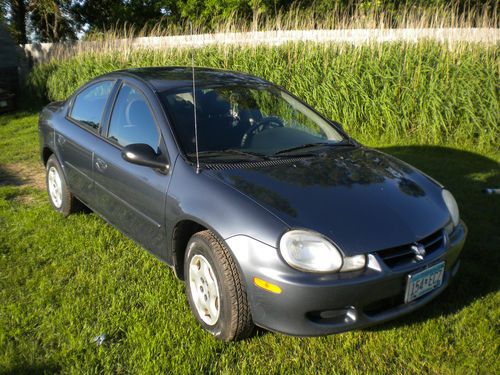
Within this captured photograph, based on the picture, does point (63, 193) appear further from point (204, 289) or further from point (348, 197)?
point (348, 197)

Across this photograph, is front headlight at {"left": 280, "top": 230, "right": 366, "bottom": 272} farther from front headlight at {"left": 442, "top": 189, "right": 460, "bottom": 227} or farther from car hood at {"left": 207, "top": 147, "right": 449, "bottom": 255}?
front headlight at {"left": 442, "top": 189, "right": 460, "bottom": 227}

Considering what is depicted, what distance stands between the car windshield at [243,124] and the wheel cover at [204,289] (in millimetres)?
739

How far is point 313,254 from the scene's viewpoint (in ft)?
7.80

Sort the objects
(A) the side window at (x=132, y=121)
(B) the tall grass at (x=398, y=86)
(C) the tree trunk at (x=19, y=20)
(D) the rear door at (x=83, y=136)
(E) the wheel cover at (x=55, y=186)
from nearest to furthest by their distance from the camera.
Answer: (A) the side window at (x=132, y=121), (D) the rear door at (x=83, y=136), (E) the wheel cover at (x=55, y=186), (B) the tall grass at (x=398, y=86), (C) the tree trunk at (x=19, y=20)

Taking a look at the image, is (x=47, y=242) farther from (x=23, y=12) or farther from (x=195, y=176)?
(x=23, y=12)

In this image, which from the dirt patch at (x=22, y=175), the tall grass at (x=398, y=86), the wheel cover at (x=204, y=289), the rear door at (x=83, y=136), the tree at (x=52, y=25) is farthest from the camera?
the tree at (x=52, y=25)

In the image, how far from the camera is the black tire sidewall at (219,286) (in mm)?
2551

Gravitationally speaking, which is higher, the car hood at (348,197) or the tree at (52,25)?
the tree at (52,25)

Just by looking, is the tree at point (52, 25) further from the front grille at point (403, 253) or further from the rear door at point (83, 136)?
the front grille at point (403, 253)

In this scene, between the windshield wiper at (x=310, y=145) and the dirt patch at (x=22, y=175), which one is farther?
the dirt patch at (x=22, y=175)

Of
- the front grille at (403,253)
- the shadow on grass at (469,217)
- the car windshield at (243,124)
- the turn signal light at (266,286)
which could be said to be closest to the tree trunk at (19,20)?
the shadow on grass at (469,217)

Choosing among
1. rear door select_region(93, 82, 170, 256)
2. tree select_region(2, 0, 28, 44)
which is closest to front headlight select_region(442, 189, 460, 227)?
rear door select_region(93, 82, 170, 256)

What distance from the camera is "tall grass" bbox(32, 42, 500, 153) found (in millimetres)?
7090

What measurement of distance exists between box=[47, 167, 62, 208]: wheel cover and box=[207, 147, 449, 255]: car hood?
2567mm
